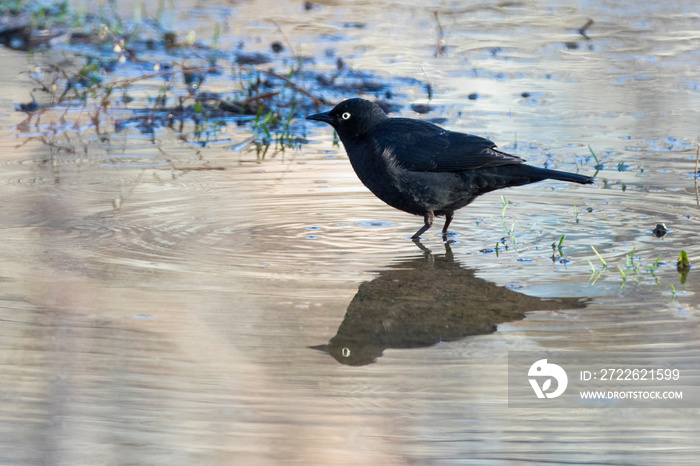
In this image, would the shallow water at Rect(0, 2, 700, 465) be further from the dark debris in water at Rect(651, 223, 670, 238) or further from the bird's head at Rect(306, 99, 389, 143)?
the bird's head at Rect(306, 99, 389, 143)

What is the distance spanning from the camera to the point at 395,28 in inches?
570

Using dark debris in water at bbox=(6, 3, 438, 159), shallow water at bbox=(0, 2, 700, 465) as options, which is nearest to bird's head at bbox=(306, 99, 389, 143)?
shallow water at bbox=(0, 2, 700, 465)

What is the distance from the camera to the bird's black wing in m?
5.50

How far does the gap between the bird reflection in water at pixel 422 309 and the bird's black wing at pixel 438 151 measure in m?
0.80

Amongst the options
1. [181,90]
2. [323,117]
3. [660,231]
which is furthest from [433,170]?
[181,90]

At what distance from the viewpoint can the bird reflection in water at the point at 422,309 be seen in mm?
3854

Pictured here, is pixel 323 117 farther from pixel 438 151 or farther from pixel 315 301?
pixel 315 301

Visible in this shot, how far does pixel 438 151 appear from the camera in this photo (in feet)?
18.3

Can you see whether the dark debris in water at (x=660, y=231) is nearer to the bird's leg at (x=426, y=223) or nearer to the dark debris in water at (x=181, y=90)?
the bird's leg at (x=426, y=223)

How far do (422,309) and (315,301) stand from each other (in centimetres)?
49

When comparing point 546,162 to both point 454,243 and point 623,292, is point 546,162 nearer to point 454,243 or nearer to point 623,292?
point 454,243

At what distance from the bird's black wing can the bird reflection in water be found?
0.80 meters

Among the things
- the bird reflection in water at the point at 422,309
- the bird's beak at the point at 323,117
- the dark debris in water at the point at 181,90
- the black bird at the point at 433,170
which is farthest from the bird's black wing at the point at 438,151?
the dark debris in water at the point at 181,90

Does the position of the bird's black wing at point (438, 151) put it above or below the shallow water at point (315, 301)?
above
